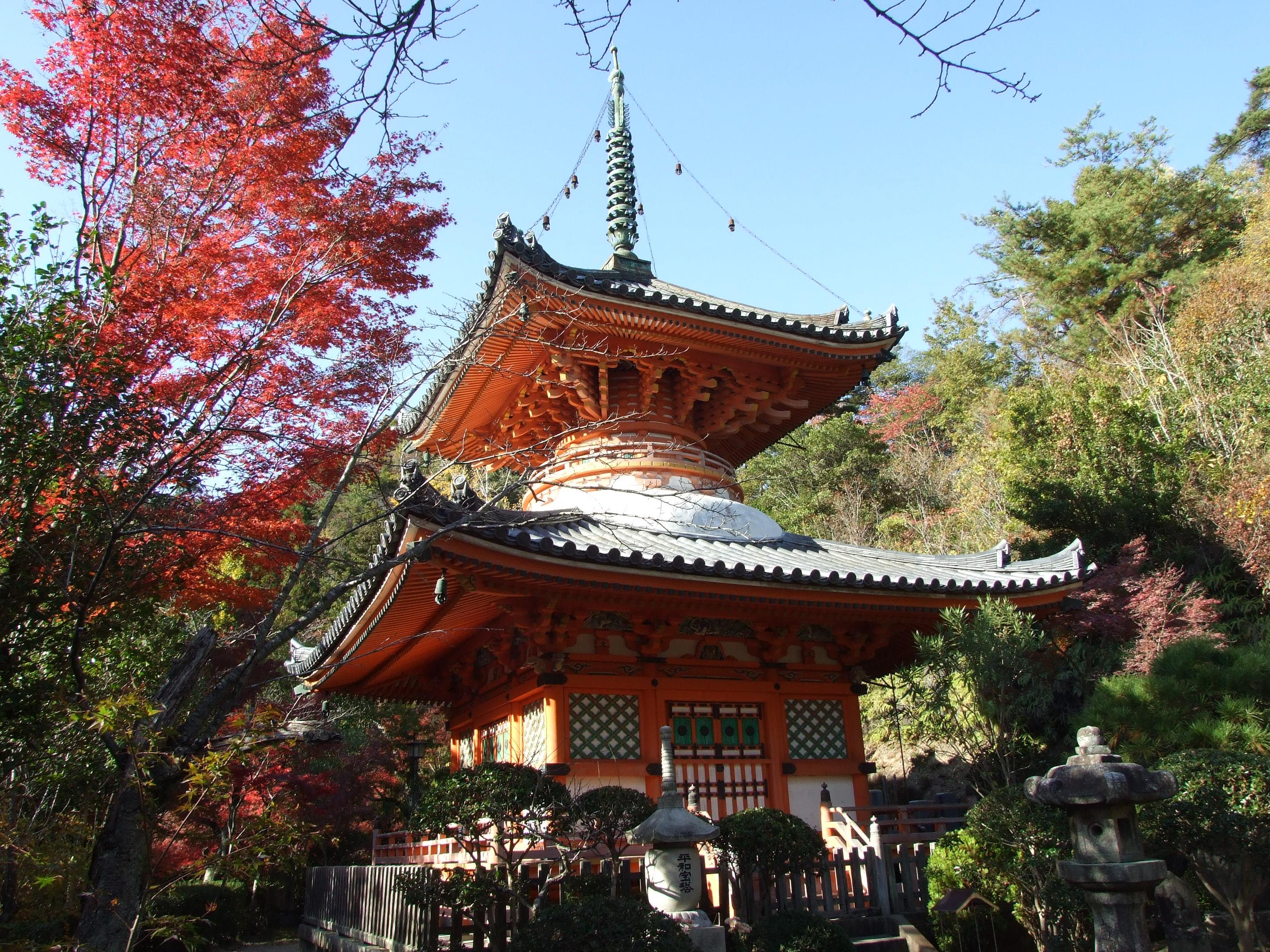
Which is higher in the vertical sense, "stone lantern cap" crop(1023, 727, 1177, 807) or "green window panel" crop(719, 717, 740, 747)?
"green window panel" crop(719, 717, 740, 747)

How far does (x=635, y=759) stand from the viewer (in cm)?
796

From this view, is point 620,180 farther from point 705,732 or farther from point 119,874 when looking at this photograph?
point 119,874

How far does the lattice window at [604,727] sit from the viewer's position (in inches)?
308

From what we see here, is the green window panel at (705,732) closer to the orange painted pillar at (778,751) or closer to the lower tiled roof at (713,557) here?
the orange painted pillar at (778,751)

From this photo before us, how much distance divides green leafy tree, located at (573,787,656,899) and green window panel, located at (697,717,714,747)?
2.06m

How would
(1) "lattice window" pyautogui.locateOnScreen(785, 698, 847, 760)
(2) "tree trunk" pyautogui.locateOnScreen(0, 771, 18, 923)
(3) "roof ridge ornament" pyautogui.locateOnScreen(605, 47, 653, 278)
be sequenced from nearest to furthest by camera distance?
(2) "tree trunk" pyautogui.locateOnScreen(0, 771, 18, 923) → (1) "lattice window" pyautogui.locateOnScreen(785, 698, 847, 760) → (3) "roof ridge ornament" pyautogui.locateOnScreen(605, 47, 653, 278)

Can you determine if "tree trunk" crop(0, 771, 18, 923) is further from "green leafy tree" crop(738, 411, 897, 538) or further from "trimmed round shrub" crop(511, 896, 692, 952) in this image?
"green leafy tree" crop(738, 411, 897, 538)

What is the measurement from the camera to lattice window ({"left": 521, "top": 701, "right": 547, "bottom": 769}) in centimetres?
796

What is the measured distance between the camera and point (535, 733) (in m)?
8.23

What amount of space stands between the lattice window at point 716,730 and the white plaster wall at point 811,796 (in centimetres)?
47

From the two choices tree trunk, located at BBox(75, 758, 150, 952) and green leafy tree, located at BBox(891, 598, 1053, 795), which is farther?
green leafy tree, located at BBox(891, 598, 1053, 795)

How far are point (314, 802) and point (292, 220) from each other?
13.3 metres

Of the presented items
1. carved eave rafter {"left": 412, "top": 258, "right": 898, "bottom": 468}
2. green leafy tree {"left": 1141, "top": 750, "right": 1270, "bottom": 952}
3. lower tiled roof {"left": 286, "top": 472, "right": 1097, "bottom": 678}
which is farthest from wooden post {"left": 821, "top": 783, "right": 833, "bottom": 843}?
carved eave rafter {"left": 412, "top": 258, "right": 898, "bottom": 468}

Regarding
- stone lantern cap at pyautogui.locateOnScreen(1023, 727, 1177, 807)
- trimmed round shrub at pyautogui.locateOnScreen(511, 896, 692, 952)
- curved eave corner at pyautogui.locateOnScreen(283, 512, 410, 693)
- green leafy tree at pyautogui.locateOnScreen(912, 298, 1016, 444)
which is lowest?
trimmed round shrub at pyautogui.locateOnScreen(511, 896, 692, 952)
